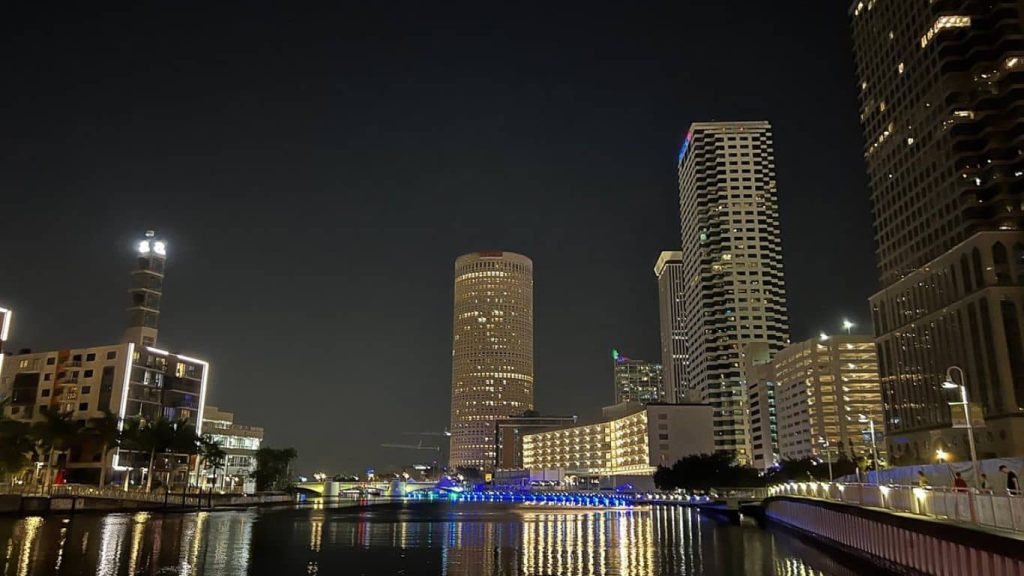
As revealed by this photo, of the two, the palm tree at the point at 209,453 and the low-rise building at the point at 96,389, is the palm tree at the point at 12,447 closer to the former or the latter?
the low-rise building at the point at 96,389

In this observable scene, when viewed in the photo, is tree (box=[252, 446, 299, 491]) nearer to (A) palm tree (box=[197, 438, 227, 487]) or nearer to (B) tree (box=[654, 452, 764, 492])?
(A) palm tree (box=[197, 438, 227, 487])

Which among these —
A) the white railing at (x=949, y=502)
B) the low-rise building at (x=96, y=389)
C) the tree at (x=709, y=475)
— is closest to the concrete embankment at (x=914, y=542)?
the white railing at (x=949, y=502)

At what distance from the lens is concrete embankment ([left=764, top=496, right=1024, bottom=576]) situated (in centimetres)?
2287

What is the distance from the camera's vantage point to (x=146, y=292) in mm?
149125

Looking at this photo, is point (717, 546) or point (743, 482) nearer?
point (717, 546)

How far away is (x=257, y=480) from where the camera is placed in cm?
18050

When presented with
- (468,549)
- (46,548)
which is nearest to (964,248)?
(468,549)

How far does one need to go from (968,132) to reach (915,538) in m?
121

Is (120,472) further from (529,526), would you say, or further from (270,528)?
(529,526)

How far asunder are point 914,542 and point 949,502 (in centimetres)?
363

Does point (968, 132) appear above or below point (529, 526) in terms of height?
above

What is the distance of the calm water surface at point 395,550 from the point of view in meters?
39.1

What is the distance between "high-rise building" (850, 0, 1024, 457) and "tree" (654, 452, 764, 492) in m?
33.6

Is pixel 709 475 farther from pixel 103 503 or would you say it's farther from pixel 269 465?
A: pixel 103 503
